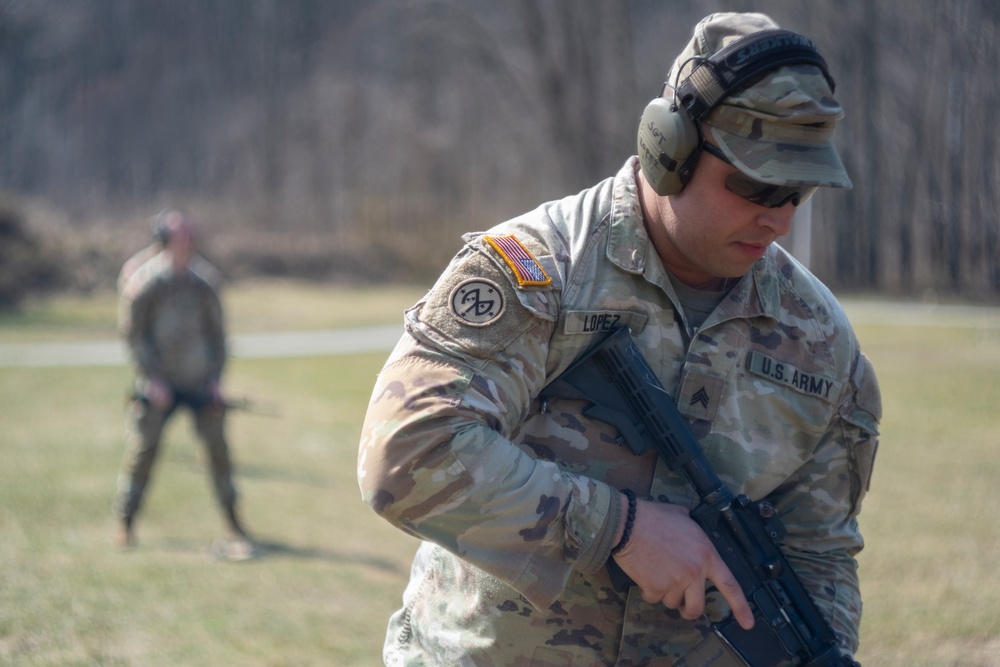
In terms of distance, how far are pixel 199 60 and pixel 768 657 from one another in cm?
5639

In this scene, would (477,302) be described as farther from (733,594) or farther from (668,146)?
(733,594)

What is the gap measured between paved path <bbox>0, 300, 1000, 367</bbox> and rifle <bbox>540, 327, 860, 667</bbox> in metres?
16.3

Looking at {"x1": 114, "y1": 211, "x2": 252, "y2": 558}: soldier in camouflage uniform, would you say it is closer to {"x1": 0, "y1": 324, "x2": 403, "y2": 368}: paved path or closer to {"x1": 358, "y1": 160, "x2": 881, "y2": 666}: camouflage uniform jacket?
{"x1": 358, "y1": 160, "x2": 881, "y2": 666}: camouflage uniform jacket

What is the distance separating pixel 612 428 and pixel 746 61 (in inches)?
30.1

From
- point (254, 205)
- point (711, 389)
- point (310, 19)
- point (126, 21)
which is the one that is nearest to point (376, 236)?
point (254, 205)

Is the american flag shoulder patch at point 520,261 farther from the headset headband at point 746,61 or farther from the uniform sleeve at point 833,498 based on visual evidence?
the uniform sleeve at point 833,498

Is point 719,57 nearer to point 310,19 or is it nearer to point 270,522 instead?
point 270,522

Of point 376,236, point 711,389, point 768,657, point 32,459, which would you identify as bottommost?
point 376,236

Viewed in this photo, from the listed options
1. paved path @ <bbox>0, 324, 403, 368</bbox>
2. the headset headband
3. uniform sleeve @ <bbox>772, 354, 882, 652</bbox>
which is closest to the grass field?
Result: paved path @ <bbox>0, 324, 403, 368</bbox>

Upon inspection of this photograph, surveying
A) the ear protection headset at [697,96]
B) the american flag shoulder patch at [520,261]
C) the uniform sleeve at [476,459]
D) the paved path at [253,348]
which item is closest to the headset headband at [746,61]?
the ear protection headset at [697,96]

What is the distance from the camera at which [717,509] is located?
6.84 feet

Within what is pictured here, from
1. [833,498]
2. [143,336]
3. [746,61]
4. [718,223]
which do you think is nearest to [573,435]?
[718,223]

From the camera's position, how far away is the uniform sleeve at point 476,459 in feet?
6.17

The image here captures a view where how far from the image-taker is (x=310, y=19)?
52.3 m
